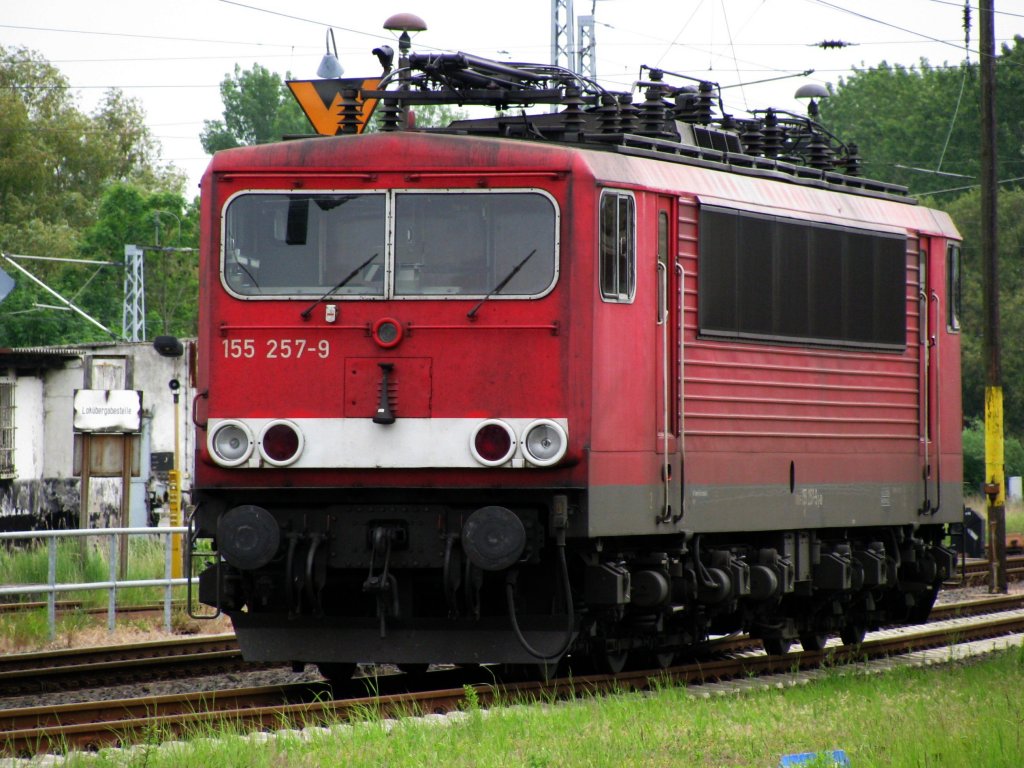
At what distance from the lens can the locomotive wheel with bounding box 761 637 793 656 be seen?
1335 cm

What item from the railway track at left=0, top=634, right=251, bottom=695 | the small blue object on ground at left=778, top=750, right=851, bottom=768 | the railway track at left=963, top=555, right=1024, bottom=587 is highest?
the small blue object on ground at left=778, top=750, right=851, bottom=768

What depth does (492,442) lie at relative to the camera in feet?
33.0

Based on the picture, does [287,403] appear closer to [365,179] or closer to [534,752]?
[365,179]

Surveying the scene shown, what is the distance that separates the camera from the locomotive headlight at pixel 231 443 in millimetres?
10211

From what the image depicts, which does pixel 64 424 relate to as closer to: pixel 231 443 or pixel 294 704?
pixel 231 443

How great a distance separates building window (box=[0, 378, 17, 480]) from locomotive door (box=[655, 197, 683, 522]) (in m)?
21.0

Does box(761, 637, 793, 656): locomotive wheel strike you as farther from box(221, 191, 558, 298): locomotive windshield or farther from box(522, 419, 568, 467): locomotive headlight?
box(221, 191, 558, 298): locomotive windshield

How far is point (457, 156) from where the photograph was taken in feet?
34.1

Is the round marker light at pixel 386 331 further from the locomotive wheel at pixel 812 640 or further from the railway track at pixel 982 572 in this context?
the railway track at pixel 982 572

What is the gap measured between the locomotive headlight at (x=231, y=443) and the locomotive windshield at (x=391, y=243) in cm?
85

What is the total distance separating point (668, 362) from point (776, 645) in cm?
341

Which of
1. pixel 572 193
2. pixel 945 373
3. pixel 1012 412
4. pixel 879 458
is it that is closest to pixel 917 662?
pixel 879 458

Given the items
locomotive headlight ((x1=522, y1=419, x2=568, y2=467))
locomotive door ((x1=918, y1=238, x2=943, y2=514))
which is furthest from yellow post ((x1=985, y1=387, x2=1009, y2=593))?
locomotive headlight ((x1=522, y1=419, x2=568, y2=467))

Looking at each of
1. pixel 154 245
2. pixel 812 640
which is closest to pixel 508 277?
pixel 812 640
